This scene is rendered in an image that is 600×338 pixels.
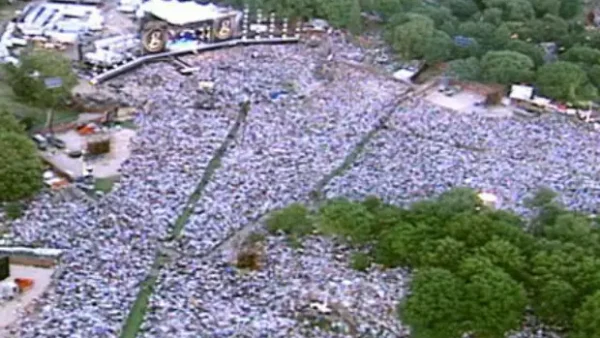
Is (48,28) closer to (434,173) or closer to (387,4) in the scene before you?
(387,4)

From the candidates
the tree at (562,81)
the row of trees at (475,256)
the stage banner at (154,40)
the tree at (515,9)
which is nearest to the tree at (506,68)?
the tree at (562,81)

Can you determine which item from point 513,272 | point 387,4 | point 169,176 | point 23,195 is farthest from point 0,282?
point 387,4

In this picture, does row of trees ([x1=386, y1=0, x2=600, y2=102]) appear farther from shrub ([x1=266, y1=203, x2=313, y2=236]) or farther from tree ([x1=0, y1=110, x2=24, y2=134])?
tree ([x1=0, y1=110, x2=24, y2=134])

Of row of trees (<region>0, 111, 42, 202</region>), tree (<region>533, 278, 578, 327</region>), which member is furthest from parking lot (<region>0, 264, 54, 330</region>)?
tree (<region>533, 278, 578, 327</region>)

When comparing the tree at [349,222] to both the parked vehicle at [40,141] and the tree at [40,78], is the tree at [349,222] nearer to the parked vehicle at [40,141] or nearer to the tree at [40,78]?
the parked vehicle at [40,141]

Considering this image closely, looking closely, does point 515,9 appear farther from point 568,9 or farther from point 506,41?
point 506,41
